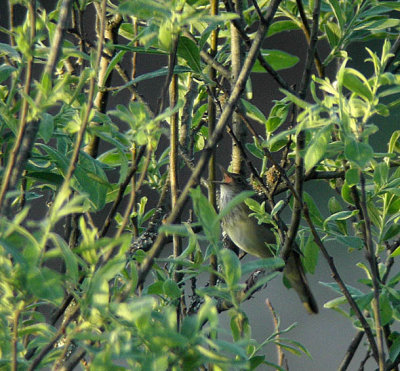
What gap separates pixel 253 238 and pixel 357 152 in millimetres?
2383

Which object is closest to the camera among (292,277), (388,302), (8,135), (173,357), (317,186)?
(173,357)

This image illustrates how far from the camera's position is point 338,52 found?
204cm

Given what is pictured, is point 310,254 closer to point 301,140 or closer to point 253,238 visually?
point 301,140

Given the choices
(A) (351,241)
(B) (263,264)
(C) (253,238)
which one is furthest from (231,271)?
(C) (253,238)

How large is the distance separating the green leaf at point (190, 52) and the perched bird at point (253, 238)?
165 centimetres

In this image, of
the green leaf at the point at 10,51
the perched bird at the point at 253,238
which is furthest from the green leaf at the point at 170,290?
the perched bird at the point at 253,238

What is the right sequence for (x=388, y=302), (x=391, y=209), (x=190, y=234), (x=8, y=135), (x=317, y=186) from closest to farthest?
1. (x=190, y=234)
2. (x=8, y=135)
3. (x=388, y=302)
4. (x=391, y=209)
5. (x=317, y=186)

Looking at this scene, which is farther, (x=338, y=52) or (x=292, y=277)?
(x=292, y=277)

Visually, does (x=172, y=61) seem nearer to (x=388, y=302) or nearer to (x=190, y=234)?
(x=190, y=234)

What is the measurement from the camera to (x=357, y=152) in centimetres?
130

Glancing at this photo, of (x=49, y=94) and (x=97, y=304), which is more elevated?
(x=49, y=94)

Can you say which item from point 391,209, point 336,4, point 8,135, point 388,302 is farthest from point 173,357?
point 336,4

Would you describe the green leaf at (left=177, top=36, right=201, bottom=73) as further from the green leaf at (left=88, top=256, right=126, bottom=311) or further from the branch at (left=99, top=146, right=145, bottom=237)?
the green leaf at (left=88, top=256, right=126, bottom=311)

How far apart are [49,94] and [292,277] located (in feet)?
8.30
